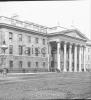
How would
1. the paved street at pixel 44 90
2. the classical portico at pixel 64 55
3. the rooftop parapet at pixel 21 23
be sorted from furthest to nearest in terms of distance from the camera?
the classical portico at pixel 64 55, the rooftop parapet at pixel 21 23, the paved street at pixel 44 90

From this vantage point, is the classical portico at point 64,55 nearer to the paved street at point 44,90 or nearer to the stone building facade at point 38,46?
the stone building facade at point 38,46

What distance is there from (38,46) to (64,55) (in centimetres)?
753

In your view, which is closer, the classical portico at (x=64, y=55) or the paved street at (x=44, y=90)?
the paved street at (x=44, y=90)

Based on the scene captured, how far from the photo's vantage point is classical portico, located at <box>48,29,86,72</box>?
4934cm

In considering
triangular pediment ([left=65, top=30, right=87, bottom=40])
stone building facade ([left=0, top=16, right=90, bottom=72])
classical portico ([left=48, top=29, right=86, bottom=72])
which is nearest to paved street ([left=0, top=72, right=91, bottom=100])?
stone building facade ([left=0, top=16, right=90, bottom=72])

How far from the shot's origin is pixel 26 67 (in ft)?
141

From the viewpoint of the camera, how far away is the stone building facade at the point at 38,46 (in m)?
39.6

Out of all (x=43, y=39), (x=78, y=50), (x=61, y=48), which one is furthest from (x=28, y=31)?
(x=78, y=50)

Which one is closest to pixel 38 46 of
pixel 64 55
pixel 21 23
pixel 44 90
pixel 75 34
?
pixel 21 23

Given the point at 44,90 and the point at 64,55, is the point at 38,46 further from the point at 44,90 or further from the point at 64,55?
the point at 44,90

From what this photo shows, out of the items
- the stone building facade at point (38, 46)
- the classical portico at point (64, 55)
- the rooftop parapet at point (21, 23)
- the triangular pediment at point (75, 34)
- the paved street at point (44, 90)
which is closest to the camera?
the paved street at point (44, 90)

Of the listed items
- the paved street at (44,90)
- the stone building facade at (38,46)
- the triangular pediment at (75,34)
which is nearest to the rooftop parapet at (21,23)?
the stone building facade at (38,46)

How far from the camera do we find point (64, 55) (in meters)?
50.2

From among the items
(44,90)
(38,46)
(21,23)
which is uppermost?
(21,23)
